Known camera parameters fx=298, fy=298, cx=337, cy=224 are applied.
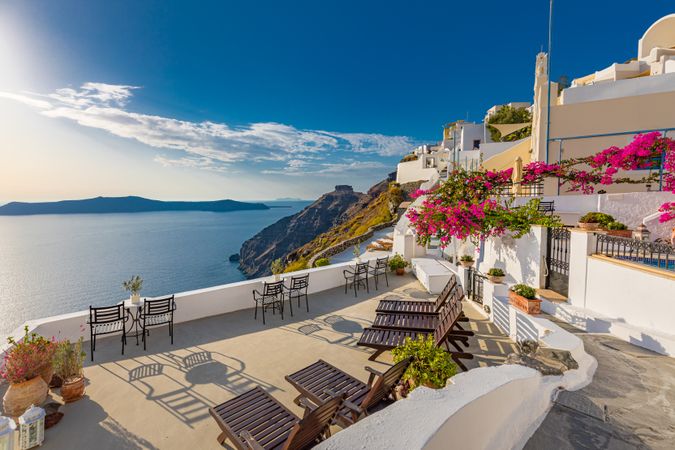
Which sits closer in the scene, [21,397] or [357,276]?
[21,397]

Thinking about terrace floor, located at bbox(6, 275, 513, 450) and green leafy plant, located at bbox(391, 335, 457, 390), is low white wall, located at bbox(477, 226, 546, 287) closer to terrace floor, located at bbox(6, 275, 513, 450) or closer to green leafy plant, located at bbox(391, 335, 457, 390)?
terrace floor, located at bbox(6, 275, 513, 450)

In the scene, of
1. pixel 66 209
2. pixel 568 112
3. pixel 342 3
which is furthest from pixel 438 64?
pixel 66 209

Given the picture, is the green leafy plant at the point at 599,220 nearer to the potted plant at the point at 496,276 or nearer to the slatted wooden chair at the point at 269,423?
the potted plant at the point at 496,276

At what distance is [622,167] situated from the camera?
1191cm

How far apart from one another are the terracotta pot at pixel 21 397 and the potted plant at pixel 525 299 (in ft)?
24.9

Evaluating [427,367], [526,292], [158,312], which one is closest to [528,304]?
[526,292]

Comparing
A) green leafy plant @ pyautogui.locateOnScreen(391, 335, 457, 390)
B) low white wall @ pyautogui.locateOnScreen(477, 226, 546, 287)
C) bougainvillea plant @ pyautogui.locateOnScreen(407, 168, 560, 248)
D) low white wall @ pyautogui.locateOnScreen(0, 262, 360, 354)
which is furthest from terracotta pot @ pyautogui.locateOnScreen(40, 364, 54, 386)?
low white wall @ pyautogui.locateOnScreen(477, 226, 546, 287)

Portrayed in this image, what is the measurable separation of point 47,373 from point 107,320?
1457mm

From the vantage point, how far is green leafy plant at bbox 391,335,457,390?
3.36 metres

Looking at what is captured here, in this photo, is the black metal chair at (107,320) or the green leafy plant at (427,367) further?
the black metal chair at (107,320)

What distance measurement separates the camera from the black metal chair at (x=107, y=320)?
5.28m

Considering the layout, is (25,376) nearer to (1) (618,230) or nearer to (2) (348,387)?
(2) (348,387)

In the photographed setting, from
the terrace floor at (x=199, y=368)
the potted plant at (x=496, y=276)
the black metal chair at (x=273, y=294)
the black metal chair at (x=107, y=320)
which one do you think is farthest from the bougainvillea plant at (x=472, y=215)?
the black metal chair at (x=107, y=320)

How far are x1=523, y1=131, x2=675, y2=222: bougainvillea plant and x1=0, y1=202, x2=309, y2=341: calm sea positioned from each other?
64.6 m
